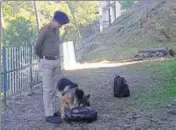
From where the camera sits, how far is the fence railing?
29.0 ft

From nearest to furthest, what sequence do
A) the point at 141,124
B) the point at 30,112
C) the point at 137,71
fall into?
the point at 141,124, the point at 30,112, the point at 137,71

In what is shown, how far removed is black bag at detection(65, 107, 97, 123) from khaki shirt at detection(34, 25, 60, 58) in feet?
3.19

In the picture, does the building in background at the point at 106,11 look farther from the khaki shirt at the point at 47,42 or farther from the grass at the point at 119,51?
the khaki shirt at the point at 47,42

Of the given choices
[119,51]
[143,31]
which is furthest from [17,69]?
[143,31]

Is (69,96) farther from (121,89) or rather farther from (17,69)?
(17,69)

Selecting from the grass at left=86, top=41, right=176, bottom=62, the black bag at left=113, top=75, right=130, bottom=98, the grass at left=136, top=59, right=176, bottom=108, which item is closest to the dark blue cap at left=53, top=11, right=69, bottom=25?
the grass at left=136, top=59, right=176, bottom=108

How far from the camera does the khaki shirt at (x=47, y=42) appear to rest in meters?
6.74

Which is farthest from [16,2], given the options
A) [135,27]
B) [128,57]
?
[128,57]

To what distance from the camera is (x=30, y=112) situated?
809 cm

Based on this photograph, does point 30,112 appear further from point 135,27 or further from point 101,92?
point 135,27

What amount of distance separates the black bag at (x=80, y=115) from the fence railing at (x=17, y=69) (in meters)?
2.43

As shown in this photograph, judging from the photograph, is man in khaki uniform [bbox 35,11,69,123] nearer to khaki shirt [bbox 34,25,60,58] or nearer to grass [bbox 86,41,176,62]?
khaki shirt [bbox 34,25,60,58]

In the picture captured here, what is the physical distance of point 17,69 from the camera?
9.81 metres

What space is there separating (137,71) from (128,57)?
23.8 ft
